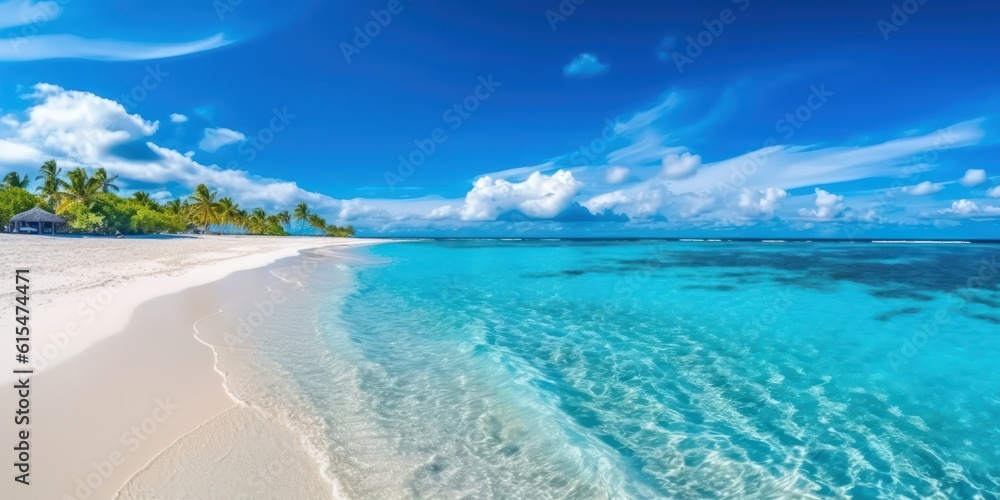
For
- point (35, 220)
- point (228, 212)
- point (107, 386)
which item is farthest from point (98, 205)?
point (107, 386)

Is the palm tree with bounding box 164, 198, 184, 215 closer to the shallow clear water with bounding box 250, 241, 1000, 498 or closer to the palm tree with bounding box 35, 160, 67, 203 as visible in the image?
the palm tree with bounding box 35, 160, 67, 203

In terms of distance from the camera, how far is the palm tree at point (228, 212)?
90438 millimetres

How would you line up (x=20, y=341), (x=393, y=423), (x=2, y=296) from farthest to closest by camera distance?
(x=2, y=296) → (x=20, y=341) → (x=393, y=423)

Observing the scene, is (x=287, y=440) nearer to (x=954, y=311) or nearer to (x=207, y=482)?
(x=207, y=482)

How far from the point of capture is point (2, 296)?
38.8 ft

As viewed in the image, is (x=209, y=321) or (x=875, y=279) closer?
(x=209, y=321)

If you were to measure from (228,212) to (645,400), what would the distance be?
10545 centimetres

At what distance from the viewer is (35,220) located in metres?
50.8

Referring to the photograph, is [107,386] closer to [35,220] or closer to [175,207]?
[35,220]

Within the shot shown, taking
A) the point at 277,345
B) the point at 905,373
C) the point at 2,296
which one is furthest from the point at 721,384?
the point at 2,296

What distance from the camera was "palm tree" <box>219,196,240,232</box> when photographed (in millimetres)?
90438

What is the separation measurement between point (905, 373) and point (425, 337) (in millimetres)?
11295

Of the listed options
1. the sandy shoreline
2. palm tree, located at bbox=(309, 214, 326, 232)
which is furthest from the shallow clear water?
palm tree, located at bbox=(309, 214, 326, 232)

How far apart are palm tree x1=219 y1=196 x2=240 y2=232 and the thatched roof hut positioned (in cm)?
3693
